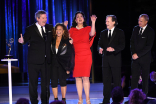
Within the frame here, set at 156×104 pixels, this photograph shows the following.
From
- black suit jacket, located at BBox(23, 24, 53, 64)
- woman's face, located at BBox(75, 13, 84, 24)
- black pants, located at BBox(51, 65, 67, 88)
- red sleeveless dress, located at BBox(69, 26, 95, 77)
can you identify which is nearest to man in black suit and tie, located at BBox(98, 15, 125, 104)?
red sleeveless dress, located at BBox(69, 26, 95, 77)

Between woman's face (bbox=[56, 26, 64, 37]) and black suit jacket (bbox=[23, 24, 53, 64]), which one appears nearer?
black suit jacket (bbox=[23, 24, 53, 64])

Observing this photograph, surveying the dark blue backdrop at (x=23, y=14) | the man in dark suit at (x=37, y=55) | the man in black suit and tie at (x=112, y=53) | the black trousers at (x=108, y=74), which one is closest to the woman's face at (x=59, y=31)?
the man in dark suit at (x=37, y=55)

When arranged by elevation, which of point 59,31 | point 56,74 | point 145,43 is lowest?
point 56,74

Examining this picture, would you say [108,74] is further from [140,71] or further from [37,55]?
[37,55]

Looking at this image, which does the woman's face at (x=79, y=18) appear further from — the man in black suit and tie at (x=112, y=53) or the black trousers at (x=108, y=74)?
the black trousers at (x=108, y=74)

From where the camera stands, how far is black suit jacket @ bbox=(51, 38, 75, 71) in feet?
12.5

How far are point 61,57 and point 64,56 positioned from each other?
0.18 feet

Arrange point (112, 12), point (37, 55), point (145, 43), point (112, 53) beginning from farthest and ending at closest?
point (112, 12), point (145, 43), point (112, 53), point (37, 55)

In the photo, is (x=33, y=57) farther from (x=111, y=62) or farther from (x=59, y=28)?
(x=111, y=62)

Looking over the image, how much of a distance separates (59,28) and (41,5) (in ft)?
12.7

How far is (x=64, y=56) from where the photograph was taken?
151 inches

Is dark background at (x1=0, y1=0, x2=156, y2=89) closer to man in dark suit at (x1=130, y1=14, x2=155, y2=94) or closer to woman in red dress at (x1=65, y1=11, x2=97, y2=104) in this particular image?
man in dark suit at (x1=130, y1=14, x2=155, y2=94)

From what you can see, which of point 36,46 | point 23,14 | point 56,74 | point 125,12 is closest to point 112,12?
point 125,12

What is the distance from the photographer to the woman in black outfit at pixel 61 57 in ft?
12.5
